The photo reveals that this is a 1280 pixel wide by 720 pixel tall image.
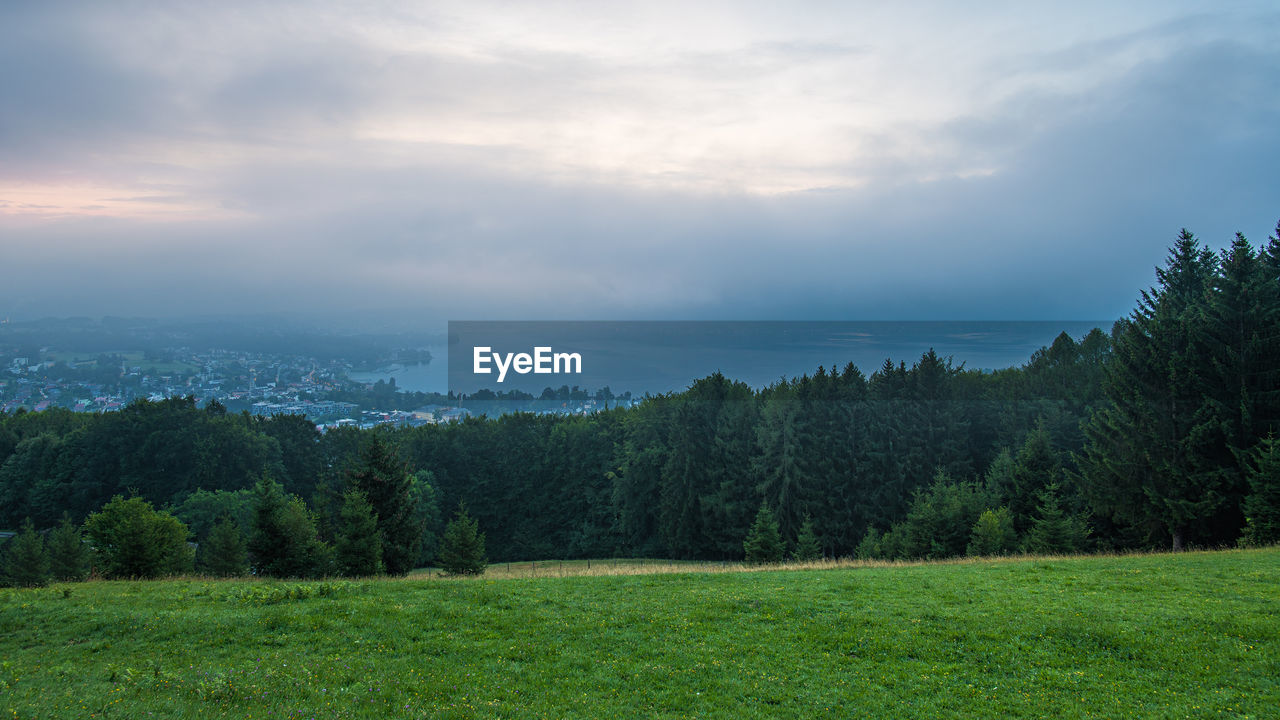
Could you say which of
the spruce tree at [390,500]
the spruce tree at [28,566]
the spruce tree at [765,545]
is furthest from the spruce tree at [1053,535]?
the spruce tree at [28,566]

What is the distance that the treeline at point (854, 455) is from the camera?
90.4 ft

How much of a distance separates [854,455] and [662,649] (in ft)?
157

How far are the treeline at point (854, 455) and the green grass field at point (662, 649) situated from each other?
40.9 ft

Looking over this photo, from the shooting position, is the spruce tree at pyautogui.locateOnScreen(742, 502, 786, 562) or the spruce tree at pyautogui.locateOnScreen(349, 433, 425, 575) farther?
the spruce tree at pyautogui.locateOnScreen(742, 502, 786, 562)

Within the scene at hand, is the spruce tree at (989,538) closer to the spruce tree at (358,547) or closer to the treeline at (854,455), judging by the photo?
the treeline at (854,455)

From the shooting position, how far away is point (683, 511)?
5816 centimetres

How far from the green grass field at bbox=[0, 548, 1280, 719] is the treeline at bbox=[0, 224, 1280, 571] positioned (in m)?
12.5

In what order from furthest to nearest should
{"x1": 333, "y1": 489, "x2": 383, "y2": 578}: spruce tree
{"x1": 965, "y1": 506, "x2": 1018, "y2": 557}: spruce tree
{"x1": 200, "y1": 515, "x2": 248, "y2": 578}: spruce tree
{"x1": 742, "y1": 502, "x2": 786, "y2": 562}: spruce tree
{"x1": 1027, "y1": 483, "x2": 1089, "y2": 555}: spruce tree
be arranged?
{"x1": 742, "y1": 502, "x2": 786, "y2": 562}: spruce tree < {"x1": 200, "y1": 515, "x2": 248, "y2": 578}: spruce tree < {"x1": 965, "y1": 506, "x2": 1018, "y2": 557}: spruce tree < {"x1": 1027, "y1": 483, "x2": 1089, "y2": 555}: spruce tree < {"x1": 333, "y1": 489, "x2": 383, "y2": 578}: spruce tree

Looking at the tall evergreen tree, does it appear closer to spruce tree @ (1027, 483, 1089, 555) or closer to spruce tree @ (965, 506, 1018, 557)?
spruce tree @ (1027, 483, 1089, 555)

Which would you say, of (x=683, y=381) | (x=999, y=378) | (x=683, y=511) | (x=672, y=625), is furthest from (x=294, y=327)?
(x=672, y=625)

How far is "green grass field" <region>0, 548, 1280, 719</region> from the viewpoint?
30.5 feet

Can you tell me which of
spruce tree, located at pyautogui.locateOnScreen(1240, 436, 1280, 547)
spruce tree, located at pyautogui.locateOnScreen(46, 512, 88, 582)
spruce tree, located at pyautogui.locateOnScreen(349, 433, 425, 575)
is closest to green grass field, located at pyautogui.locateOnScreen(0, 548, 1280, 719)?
spruce tree, located at pyautogui.locateOnScreen(1240, 436, 1280, 547)

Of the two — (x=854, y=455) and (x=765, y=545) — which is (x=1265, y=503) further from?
(x=854, y=455)

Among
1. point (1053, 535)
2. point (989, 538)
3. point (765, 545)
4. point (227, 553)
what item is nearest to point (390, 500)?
point (227, 553)
